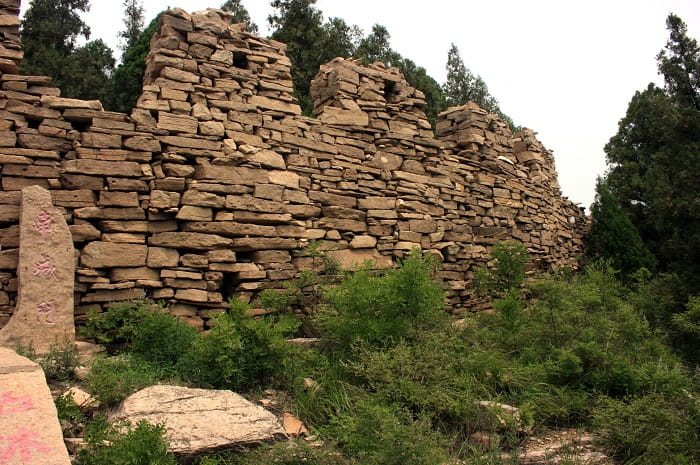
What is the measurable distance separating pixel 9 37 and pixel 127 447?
433 centimetres

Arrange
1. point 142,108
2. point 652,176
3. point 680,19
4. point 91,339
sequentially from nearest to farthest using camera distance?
point 91,339 < point 142,108 < point 652,176 < point 680,19

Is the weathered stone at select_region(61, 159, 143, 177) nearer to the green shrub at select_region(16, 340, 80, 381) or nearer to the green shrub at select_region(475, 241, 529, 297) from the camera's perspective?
the green shrub at select_region(16, 340, 80, 381)

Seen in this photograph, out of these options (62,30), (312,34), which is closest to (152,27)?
(62,30)

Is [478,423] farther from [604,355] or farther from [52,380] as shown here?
[52,380]

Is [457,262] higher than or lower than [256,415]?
higher

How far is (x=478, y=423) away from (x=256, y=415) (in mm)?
1666

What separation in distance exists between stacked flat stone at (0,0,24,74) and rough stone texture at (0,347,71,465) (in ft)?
10.5

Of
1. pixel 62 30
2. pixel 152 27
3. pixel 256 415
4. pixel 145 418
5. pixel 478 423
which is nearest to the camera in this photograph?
pixel 145 418

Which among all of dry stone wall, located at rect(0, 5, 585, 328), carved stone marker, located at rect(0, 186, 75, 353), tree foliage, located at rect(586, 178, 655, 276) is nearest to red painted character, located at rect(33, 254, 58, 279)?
carved stone marker, located at rect(0, 186, 75, 353)

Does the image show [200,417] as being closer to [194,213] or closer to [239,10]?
[194,213]

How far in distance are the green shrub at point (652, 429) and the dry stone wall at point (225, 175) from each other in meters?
3.39

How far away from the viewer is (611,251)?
11.8 metres

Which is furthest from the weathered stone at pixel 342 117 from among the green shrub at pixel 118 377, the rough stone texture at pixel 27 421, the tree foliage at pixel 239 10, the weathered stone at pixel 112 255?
the tree foliage at pixel 239 10

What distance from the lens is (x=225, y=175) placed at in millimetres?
6246
